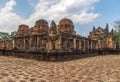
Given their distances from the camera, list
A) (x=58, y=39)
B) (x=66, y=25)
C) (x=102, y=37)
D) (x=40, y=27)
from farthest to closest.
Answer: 1. (x=102, y=37)
2. (x=40, y=27)
3. (x=66, y=25)
4. (x=58, y=39)

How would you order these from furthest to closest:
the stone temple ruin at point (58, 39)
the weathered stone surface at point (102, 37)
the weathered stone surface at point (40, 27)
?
1. the weathered stone surface at point (102, 37)
2. the weathered stone surface at point (40, 27)
3. the stone temple ruin at point (58, 39)

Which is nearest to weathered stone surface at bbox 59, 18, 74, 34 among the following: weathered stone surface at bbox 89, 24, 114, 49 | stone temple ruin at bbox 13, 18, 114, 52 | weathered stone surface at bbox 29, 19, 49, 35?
stone temple ruin at bbox 13, 18, 114, 52

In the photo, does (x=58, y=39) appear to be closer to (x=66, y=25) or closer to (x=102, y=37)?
(x=66, y=25)

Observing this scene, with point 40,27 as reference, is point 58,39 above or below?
below

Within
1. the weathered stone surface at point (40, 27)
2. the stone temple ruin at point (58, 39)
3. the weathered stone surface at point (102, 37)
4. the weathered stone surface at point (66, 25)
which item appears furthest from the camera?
the weathered stone surface at point (102, 37)

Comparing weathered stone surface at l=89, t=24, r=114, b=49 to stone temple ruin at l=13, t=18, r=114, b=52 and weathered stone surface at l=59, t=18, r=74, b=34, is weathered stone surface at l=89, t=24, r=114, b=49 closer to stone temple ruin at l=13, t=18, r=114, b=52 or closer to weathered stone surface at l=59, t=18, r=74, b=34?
stone temple ruin at l=13, t=18, r=114, b=52

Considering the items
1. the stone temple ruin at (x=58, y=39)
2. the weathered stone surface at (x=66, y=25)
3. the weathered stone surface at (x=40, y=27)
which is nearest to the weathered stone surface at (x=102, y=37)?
the stone temple ruin at (x=58, y=39)

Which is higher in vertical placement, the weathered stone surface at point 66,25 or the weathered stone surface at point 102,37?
the weathered stone surface at point 66,25

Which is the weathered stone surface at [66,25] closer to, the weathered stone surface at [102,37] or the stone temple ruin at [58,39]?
the stone temple ruin at [58,39]

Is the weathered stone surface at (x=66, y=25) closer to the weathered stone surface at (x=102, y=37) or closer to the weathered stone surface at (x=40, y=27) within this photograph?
the weathered stone surface at (x=40, y=27)

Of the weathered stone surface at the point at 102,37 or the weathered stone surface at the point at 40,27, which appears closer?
the weathered stone surface at the point at 40,27

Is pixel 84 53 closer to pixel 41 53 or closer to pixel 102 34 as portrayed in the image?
pixel 41 53

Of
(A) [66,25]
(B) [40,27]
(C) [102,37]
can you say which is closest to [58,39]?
(A) [66,25]

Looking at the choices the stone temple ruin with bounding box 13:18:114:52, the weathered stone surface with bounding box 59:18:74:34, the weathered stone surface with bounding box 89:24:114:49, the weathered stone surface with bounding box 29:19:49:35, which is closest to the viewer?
the stone temple ruin with bounding box 13:18:114:52
